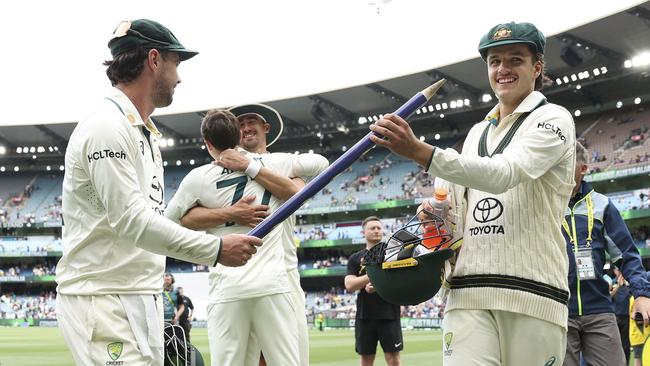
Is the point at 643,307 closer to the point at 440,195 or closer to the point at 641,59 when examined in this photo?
the point at 440,195

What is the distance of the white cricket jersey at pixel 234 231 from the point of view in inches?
166

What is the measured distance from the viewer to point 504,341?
2896 millimetres

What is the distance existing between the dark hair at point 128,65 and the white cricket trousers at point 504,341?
184cm

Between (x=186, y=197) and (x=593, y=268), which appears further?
(x=593, y=268)

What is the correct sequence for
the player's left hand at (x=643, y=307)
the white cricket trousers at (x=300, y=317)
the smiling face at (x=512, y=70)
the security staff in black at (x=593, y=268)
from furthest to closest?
the white cricket trousers at (x=300, y=317) < the security staff in black at (x=593, y=268) < the player's left hand at (x=643, y=307) < the smiling face at (x=512, y=70)

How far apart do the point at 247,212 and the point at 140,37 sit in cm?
133

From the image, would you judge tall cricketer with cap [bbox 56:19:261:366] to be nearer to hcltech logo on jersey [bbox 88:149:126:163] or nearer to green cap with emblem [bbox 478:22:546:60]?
hcltech logo on jersey [bbox 88:149:126:163]

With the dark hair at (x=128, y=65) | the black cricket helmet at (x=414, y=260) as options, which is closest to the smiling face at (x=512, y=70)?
the black cricket helmet at (x=414, y=260)

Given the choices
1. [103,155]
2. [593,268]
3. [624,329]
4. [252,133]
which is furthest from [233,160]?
[624,329]

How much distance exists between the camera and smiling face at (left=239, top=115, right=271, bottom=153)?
5195 mm

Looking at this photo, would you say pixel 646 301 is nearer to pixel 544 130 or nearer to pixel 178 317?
pixel 544 130

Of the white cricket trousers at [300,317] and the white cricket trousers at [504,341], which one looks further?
the white cricket trousers at [300,317]

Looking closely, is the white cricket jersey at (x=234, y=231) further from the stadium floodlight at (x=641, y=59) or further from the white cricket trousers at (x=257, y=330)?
the stadium floodlight at (x=641, y=59)

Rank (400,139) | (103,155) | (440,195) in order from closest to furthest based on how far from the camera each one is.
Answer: (400,139), (103,155), (440,195)
